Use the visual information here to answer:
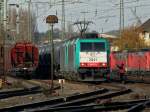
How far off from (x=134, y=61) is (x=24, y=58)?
38.4 ft

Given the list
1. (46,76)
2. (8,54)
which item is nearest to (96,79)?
(8,54)

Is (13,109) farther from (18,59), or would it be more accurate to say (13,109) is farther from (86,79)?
(18,59)

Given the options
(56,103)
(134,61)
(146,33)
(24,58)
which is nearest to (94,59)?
(24,58)

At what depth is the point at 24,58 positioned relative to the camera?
1694 inches

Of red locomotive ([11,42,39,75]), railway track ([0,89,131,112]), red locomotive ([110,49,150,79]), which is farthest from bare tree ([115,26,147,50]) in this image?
railway track ([0,89,131,112])

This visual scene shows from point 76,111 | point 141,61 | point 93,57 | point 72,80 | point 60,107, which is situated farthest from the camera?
point 141,61

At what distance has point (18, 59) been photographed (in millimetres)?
43062

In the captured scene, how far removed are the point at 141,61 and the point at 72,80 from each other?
35.2 ft

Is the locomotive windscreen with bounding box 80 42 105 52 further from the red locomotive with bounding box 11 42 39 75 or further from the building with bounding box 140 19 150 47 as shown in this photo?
the building with bounding box 140 19 150 47

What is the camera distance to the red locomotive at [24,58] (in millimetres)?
42969

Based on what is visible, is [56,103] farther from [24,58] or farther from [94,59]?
[24,58]

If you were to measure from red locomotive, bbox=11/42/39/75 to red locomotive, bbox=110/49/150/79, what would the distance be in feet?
21.4

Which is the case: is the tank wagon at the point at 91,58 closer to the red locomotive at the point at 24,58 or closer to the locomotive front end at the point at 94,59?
the locomotive front end at the point at 94,59

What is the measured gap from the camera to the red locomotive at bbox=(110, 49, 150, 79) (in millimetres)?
45822
